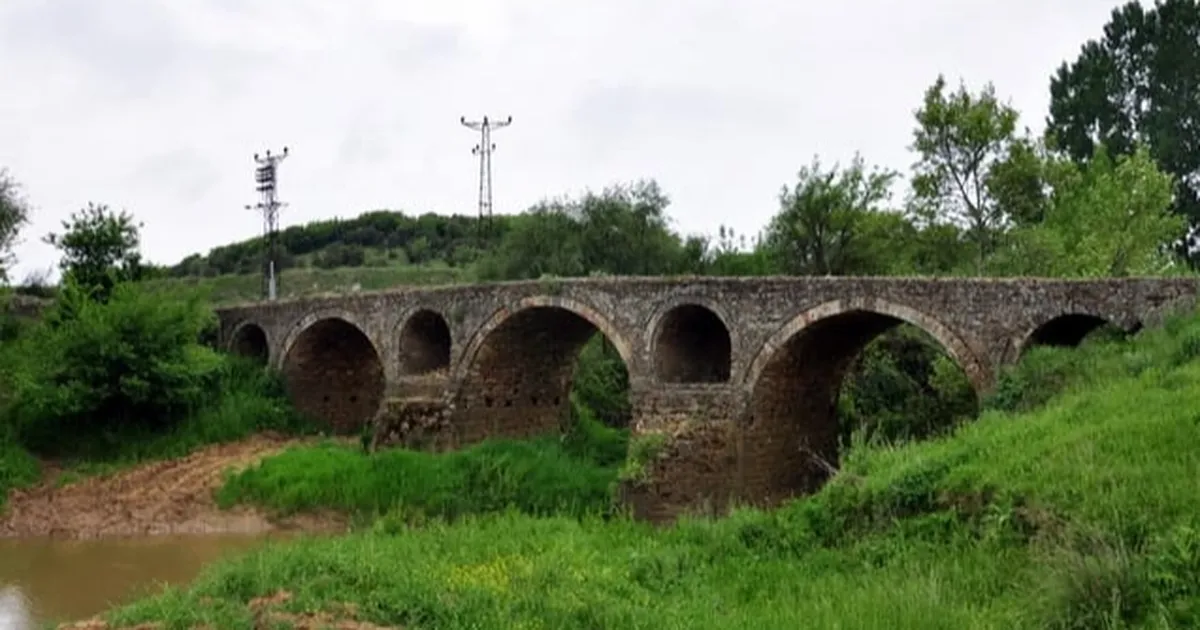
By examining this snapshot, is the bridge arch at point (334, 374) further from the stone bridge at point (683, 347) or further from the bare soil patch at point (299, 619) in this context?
the bare soil patch at point (299, 619)

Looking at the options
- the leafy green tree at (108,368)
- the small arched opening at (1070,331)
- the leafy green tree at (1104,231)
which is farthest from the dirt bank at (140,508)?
the leafy green tree at (1104,231)

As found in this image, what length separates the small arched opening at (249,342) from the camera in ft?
107

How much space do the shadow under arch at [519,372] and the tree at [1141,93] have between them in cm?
1835

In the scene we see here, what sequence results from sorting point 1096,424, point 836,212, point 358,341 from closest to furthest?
point 1096,424 → point 836,212 → point 358,341

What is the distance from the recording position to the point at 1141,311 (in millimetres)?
16266

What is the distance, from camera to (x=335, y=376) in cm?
3092

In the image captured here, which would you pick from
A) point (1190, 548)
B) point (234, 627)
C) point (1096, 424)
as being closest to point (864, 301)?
point (1096, 424)

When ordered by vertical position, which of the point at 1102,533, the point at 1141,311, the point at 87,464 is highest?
the point at 1141,311

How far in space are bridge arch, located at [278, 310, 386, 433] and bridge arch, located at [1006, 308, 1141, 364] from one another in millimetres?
17186

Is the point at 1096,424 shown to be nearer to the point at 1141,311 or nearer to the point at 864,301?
the point at 1141,311

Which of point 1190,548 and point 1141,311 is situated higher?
point 1141,311

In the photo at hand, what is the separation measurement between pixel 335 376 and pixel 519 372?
6.81 meters

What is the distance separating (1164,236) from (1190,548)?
18.8 m

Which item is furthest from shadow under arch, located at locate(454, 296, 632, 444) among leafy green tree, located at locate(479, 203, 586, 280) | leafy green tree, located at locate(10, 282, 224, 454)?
leafy green tree, located at locate(10, 282, 224, 454)
